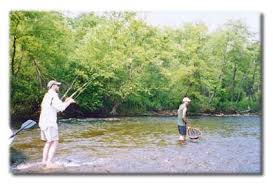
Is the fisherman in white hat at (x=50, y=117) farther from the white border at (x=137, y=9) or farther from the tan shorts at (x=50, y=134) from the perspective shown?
the white border at (x=137, y=9)

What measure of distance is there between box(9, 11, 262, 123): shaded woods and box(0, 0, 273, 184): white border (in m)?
0.09

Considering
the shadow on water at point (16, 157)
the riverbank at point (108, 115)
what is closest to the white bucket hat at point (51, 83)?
→ the riverbank at point (108, 115)

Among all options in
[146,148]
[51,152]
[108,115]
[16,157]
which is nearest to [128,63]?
[108,115]

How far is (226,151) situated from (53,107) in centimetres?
180

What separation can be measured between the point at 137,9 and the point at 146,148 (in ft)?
4.60

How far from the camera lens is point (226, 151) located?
A: 224 inches

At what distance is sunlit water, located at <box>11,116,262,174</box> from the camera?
5.56 m

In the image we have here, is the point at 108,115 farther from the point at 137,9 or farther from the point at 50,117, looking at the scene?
the point at 137,9

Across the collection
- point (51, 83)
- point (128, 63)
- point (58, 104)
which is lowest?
point (58, 104)

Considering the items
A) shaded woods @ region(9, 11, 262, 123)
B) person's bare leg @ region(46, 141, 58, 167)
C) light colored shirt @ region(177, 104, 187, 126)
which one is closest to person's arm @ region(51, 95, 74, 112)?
shaded woods @ region(9, 11, 262, 123)

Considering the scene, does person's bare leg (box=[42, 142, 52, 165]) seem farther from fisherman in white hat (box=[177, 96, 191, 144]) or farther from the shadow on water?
fisherman in white hat (box=[177, 96, 191, 144])

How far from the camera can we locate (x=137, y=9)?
5.68 meters
